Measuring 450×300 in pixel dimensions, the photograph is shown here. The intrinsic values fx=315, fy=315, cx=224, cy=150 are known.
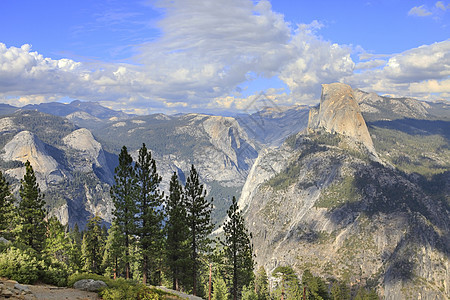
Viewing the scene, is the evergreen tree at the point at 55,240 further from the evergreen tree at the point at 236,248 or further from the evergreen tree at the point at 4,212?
the evergreen tree at the point at 236,248

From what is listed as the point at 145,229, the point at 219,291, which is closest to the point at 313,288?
the point at 219,291

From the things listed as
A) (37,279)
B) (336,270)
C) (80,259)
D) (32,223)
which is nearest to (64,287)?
(37,279)

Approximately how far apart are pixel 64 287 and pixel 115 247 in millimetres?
14148

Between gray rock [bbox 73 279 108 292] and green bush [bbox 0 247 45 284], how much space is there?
3.45m

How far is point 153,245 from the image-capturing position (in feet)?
140

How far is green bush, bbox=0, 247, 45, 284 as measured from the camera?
25.3 m

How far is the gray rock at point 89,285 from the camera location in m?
27.8

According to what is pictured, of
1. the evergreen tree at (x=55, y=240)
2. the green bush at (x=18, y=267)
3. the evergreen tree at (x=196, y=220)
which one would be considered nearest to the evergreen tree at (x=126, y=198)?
the evergreen tree at (x=196, y=220)

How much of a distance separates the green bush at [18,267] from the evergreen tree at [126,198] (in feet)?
48.3

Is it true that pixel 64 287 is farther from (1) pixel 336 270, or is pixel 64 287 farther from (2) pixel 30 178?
(1) pixel 336 270

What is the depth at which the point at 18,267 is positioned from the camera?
2659 cm

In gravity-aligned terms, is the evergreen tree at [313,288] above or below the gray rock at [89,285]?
below

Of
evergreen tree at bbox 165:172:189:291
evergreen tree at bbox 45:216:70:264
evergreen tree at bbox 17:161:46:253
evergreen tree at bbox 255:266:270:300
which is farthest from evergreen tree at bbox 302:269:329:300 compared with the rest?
evergreen tree at bbox 17:161:46:253

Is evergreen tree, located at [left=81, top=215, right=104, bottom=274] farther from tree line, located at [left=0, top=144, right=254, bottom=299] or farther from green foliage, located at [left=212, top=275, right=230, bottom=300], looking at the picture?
green foliage, located at [left=212, top=275, right=230, bottom=300]
